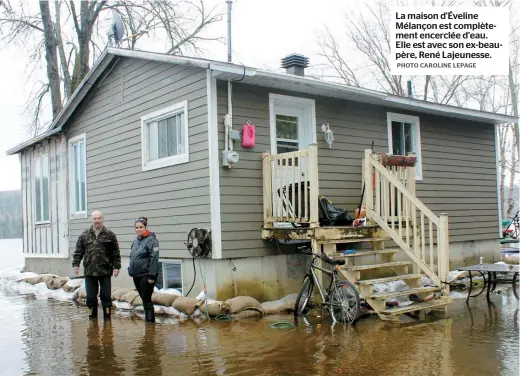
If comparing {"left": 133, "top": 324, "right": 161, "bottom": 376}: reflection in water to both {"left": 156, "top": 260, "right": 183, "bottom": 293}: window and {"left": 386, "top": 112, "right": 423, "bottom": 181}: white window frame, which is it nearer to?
{"left": 156, "top": 260, "right": 183, "bottom": 293}: window

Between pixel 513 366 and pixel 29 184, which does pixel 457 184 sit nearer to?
pixel 513 366

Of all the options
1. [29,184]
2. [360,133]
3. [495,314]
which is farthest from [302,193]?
[29,184]

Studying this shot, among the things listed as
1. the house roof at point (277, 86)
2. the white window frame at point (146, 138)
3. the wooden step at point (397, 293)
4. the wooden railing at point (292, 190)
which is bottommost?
the wooden step at point (397, 293)

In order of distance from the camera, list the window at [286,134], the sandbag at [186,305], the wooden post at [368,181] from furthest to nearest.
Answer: the window at [286,134] → the wooden post at [368,181] → the sandbag at [186,305]

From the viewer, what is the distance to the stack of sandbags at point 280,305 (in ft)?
28.6

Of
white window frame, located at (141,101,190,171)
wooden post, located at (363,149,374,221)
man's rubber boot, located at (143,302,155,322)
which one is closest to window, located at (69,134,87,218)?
white window frame, located at (141,101,190,171)

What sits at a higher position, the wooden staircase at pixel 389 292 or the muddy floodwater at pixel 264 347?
the wooden staircase at pixel 389 292

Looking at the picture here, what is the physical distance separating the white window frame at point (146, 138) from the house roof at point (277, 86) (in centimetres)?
84

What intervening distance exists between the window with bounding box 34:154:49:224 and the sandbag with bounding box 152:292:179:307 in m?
6.60

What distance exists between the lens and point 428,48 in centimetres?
873

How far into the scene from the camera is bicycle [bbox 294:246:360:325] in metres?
7.73

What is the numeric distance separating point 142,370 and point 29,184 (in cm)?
1100

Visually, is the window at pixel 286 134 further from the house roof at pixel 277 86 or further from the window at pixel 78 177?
the window at pixel 78 177

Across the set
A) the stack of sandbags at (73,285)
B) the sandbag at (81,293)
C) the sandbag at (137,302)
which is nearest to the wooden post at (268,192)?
the sandbag at (137,302)
